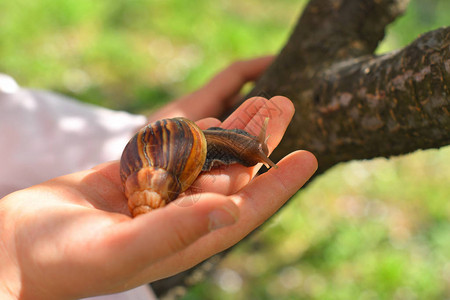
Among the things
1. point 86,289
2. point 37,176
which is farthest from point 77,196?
point 37,176

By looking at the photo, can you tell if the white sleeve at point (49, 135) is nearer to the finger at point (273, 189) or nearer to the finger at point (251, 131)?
the finger at point (251, 131)

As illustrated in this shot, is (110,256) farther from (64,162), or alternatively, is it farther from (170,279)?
(64,162)

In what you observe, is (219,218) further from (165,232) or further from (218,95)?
(218,95)

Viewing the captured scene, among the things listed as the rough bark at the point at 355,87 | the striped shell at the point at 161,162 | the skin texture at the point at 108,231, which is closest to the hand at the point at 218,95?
the rough bark at the point at 355,87

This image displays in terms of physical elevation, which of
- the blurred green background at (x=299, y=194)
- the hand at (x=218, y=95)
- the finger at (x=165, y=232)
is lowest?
the blurred green background at (x=299, y=194)

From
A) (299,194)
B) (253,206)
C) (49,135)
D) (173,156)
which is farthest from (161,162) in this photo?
(299,194)
